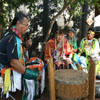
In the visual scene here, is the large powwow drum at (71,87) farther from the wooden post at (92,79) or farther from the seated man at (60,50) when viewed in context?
the seated man at (60,50)

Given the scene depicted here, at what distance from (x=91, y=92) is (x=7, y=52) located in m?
1.47

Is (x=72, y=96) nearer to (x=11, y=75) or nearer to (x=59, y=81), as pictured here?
(x=59, y=81)

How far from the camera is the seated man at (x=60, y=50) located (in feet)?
10.9

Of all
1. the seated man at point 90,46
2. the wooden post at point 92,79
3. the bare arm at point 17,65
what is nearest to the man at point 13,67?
the bare arm at point 17,65

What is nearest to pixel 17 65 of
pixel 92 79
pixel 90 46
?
pixel 92 79

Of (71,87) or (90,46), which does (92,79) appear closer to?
(71,87)

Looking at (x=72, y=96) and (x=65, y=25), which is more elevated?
(x=65, y=25)

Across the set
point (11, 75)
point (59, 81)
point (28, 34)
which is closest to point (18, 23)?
point (11, 75)

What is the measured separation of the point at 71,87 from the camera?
2018 millimetres

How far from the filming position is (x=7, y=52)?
198cm

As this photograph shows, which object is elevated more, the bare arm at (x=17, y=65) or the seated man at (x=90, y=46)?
the seated man at (x=90, y=46)

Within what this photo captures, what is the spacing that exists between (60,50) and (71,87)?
1555 mm

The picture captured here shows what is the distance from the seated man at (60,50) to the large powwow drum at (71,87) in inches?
44.4

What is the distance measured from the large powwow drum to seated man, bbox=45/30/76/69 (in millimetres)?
1127
